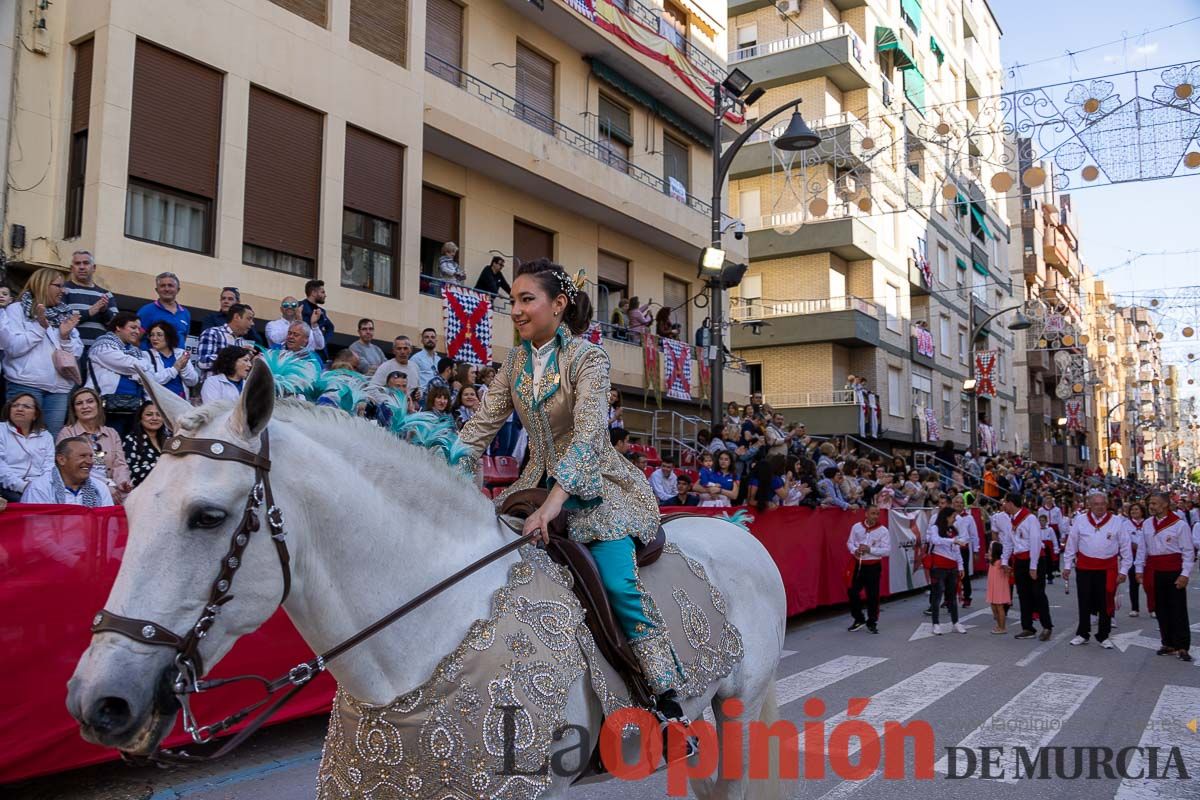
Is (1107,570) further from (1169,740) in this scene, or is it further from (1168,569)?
(1169,740)

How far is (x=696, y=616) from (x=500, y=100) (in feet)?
52.7

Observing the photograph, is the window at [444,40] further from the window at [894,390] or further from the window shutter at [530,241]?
the window at [894,390]

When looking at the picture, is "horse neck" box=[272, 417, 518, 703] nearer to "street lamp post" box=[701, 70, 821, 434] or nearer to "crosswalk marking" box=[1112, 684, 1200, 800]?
"crosswalk marking" box=[1112, 684, 1200, 800]

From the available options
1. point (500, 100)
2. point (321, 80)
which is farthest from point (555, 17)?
point (321, 80)

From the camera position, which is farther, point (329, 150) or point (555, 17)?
point (555, 17)

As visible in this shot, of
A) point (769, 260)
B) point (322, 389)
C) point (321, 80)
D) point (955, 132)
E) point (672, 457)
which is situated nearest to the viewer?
point (322, 389)

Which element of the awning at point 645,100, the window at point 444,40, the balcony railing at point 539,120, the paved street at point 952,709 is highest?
the awning at point 645,100

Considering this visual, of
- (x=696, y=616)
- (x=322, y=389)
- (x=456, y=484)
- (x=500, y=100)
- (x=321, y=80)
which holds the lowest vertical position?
(x=696, y=616)

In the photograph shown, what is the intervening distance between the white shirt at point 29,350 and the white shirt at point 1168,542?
13477 millimetres

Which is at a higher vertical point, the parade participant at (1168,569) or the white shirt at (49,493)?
the white shirt at (49,493)

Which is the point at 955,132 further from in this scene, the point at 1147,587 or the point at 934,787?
the point at 934,787

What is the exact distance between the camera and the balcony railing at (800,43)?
3338 cm

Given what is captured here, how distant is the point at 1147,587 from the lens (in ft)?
43.2

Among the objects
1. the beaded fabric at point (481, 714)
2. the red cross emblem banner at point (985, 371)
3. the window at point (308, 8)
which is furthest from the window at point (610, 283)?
the beaded fabric at point (481, 714)
